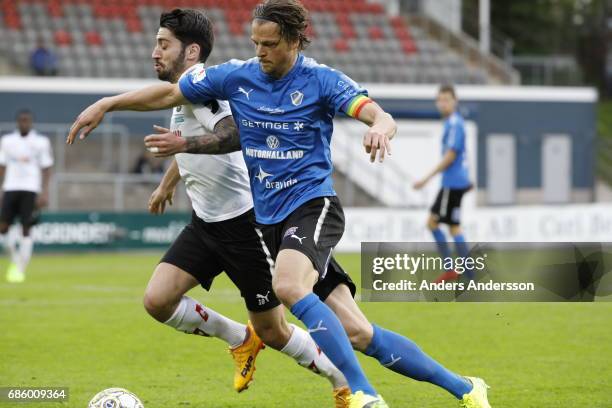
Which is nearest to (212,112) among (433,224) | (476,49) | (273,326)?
(273,326)

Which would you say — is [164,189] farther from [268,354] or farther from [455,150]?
[455,150]

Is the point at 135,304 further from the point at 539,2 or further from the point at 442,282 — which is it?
the point at 539,2

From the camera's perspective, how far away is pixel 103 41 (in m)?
29.7

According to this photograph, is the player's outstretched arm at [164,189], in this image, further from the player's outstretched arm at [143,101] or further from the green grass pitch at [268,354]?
the green grass pitch at [268,354]

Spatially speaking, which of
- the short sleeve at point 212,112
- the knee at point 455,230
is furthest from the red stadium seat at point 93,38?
the short sleeve at point 212,112

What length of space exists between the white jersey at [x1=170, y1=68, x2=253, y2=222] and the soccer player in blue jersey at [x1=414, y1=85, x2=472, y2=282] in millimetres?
8017

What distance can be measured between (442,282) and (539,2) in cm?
4038

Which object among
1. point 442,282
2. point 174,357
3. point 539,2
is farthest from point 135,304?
point 539,2

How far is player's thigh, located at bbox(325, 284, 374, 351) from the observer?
605cm

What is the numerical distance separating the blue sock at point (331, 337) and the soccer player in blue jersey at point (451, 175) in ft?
30.6

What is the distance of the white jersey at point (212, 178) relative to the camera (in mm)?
7023

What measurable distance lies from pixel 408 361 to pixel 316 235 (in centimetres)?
81

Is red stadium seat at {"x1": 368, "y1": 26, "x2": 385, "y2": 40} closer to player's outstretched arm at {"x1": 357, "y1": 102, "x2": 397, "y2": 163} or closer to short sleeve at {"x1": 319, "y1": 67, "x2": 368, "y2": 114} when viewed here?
short sleeve at {"x1": 319, "y1": 67, "x2": 368, "y2": 114}

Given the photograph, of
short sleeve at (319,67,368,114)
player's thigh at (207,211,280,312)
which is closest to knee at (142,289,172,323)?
player's thigh at (207,211,280,312)
